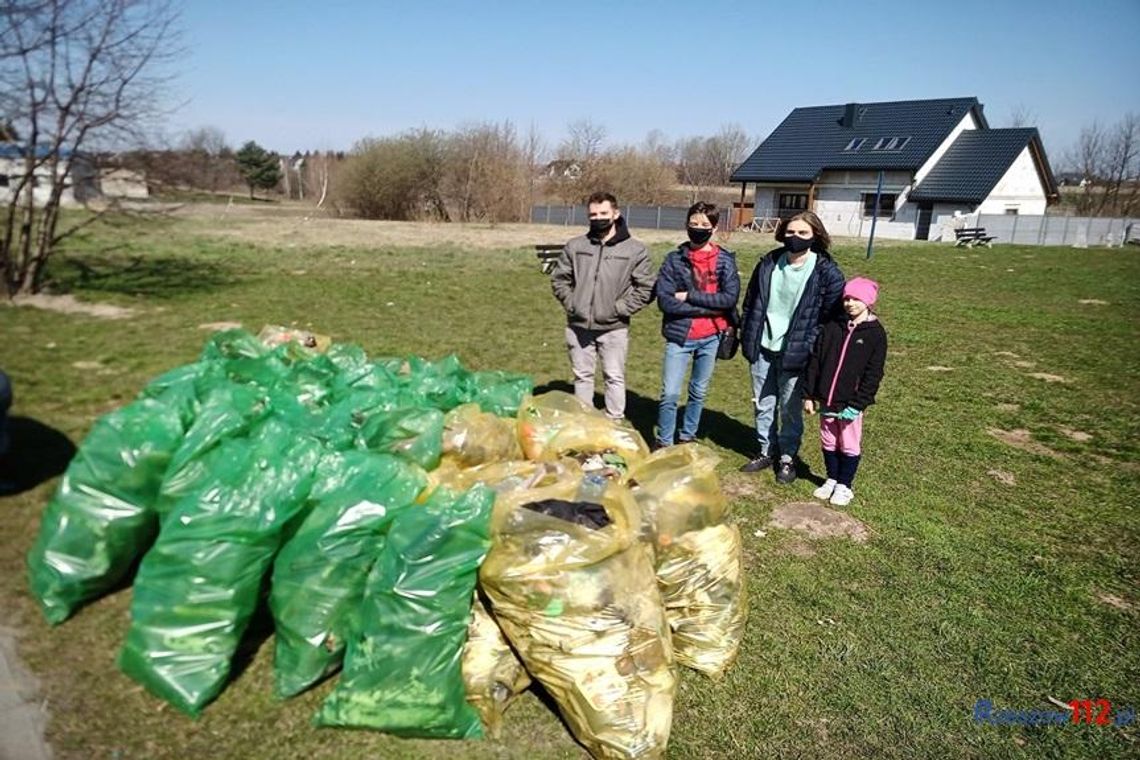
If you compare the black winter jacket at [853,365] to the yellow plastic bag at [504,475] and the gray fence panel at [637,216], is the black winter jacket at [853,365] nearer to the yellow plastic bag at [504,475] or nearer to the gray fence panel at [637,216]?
the yellow plastic bag at [504,475]

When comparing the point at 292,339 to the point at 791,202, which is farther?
the point at 791,202

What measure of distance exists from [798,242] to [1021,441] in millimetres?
3159

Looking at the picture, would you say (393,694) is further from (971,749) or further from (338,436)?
(971,749)

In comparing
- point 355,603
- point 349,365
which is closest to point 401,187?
point 349,365

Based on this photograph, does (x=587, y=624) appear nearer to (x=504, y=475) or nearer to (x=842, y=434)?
(x=504, y=475)

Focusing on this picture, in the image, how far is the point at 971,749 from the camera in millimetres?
2551

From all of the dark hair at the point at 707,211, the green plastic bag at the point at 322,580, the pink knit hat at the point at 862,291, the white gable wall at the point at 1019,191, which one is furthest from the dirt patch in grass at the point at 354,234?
the white gable wall at the point at 1019,191

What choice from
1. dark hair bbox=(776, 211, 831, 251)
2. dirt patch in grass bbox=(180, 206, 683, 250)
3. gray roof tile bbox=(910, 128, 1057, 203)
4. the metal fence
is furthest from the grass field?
gray roof tile bbox=(910, 128, 1057, 203)

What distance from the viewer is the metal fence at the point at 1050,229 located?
30.4 metres

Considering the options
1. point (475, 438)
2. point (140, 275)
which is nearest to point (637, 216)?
point (140, 275)

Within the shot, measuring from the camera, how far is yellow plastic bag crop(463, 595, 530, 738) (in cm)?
253

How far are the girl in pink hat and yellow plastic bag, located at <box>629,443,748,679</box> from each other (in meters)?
1.58

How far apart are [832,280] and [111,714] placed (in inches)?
159

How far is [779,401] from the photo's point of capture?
475 centimetres
